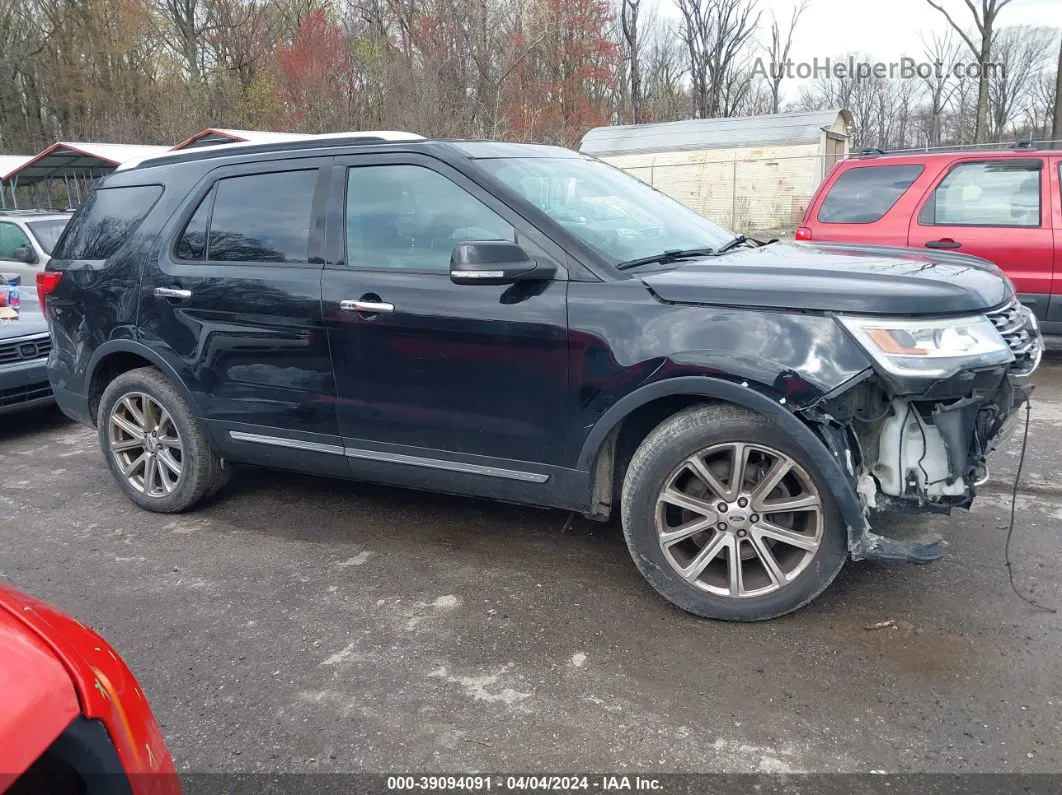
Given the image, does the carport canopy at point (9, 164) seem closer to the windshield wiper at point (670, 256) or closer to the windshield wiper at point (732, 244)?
the windshield wiper at point (732, 244)

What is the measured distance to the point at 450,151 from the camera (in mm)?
3693

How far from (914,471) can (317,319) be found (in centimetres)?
257

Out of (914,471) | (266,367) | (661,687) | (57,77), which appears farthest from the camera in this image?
(57,77)

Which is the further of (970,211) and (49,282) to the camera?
(970,211)

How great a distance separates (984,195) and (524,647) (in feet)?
19.4

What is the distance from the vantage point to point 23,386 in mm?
6398

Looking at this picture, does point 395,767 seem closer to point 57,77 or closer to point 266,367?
point 266,367

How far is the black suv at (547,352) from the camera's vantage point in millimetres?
2979

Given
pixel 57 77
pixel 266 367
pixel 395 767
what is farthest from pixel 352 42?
pixel 395 767

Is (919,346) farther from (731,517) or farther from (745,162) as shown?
(745,162)

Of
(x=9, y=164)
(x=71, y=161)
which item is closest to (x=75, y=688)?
(x=71, y=161)

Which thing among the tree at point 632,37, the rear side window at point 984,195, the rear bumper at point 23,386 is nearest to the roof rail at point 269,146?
the rear bumper at point 23,386

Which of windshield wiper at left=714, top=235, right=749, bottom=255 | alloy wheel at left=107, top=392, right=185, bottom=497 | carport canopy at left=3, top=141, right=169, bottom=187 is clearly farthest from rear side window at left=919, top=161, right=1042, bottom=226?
carport canopy at left=3, top=141, right=169, bottom=187

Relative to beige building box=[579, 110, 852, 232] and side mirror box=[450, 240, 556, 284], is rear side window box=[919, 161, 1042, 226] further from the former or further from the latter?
beige building box=[579, 110, 852, 232]
